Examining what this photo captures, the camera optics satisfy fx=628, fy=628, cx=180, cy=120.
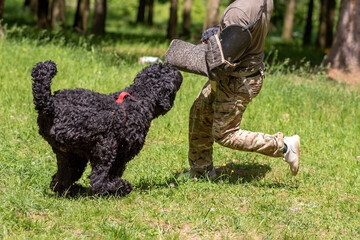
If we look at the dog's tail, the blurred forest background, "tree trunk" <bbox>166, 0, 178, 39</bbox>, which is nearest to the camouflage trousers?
the dog's tail

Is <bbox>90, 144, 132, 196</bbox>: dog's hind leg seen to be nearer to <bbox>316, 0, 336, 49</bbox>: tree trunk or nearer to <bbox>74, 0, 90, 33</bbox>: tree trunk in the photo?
<bbox>74, 0, 90, 33</bbox>: tree trunk

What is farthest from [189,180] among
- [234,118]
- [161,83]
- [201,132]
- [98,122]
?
[98,122]

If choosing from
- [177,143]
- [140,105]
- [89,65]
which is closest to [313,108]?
[177,143]

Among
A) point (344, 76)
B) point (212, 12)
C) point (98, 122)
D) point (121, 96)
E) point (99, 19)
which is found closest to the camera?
point (98, 122)

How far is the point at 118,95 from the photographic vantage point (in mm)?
5805

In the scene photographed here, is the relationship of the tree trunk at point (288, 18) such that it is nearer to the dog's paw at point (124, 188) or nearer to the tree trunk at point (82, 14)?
the tree trunk at point (82, 14)

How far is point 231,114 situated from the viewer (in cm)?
630

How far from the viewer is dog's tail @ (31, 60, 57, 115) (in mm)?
5211

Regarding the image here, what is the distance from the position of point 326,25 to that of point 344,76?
9730 mm

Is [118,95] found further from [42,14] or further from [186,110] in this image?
[42,14]

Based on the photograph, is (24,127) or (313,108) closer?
(24,127)

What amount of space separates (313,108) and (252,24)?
14.2 ft

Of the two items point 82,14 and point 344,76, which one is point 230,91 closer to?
point 344,76

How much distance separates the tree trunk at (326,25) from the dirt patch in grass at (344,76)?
882cm
